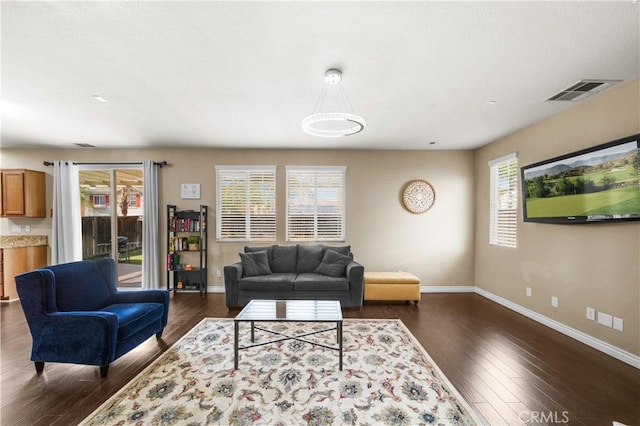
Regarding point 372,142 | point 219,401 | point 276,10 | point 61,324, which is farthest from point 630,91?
point 61,324

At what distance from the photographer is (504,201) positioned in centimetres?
460

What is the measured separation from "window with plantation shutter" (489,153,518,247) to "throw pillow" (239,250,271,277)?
13.3 ft

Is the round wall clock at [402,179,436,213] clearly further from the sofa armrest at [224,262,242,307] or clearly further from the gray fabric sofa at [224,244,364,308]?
the sofa armrest at [224,262,242,307]

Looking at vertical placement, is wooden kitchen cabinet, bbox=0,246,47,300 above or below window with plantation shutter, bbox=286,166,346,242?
below

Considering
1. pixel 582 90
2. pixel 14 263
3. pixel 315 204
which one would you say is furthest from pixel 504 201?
pixel 14 263

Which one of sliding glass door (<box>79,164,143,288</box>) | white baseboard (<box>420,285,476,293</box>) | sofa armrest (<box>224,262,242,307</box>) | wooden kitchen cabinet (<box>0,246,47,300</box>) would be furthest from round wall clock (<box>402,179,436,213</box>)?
wooden kitchen cabinet (<box>0,246,47,300</box>)

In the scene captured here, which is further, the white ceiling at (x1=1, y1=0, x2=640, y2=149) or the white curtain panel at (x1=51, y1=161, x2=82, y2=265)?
the white curtain panel at (x1=51, y1=161, x2=82, y2=265)

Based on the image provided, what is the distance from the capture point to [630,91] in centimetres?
271

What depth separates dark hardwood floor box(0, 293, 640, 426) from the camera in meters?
2.01

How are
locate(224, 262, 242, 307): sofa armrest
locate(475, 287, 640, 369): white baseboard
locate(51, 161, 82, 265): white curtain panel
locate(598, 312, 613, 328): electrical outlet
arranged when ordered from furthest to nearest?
locate(51, 161, 82, 265): white curtain panel → locate(224, 262, 242, 307): sofa armrest → locate(598, 312, 613, 328): electrical outlet → locate(475, 287, 640, 369): white baseboard

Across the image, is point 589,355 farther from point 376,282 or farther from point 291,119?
point 291,119

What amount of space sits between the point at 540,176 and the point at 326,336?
11.6 feet

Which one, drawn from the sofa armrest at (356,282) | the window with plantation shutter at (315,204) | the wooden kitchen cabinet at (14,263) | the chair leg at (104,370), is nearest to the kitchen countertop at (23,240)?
the wooden kitchen cabinet at (14,263)

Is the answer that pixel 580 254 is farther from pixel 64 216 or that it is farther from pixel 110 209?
pixel 64 216
